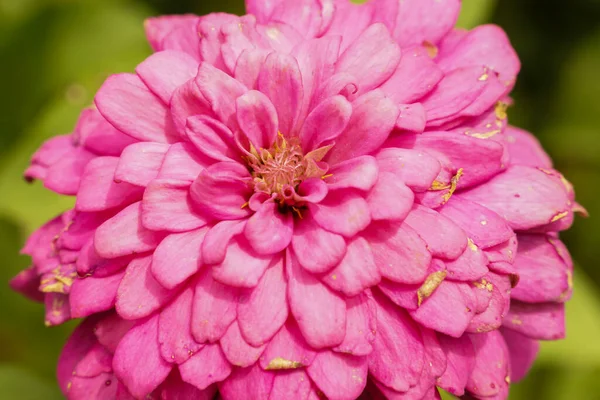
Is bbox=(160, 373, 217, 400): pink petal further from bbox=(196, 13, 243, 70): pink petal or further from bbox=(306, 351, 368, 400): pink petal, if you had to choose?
bbox=(196, 13, 243, 70): pink petal

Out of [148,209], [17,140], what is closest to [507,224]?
[148,209]

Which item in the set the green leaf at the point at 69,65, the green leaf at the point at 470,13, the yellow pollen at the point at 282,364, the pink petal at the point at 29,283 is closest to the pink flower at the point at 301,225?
the yellow pollen at the point at 282,364

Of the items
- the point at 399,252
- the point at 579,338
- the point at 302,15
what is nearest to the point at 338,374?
the point at 399,252

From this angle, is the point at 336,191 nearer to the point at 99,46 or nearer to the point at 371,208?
the point at 371,208

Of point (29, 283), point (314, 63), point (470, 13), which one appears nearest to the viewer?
point (314, 63)

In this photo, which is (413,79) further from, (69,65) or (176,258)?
(69,65)

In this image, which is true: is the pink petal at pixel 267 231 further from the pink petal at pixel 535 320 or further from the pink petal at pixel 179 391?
the pink petal at pixel 535 320

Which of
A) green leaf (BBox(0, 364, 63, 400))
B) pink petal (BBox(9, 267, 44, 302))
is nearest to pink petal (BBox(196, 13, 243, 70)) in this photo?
pink petal (BBox(9, 267, 44, 302))
